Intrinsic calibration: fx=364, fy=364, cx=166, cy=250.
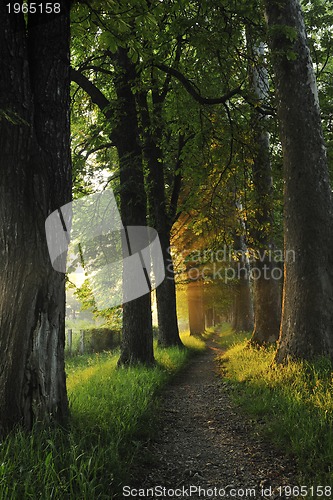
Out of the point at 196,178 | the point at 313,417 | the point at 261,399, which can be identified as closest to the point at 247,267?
the point at 196,178

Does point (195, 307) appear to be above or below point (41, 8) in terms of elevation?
below

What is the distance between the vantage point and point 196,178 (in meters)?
9.98

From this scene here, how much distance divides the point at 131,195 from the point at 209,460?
590 centimetres

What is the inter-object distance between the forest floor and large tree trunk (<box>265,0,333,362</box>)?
71.5 inches

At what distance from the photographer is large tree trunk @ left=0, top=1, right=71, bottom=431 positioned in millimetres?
3562

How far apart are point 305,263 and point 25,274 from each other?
15.2 ft

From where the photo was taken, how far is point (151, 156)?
1219 centimetres

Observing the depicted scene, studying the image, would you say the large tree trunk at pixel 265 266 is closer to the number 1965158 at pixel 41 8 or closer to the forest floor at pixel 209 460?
the forest floor at pixel 209 460

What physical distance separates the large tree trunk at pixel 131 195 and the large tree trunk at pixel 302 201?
10.2 feet

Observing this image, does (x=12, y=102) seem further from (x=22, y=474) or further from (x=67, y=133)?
(x=22, y=474)

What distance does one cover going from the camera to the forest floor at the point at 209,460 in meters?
3.30

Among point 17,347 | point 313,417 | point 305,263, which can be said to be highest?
point 305,263

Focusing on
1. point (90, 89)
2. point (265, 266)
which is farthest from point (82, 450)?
point (265, 266)

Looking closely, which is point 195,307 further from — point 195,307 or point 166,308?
point 166,308
